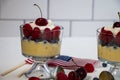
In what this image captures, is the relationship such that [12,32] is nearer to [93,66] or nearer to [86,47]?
[86,47]

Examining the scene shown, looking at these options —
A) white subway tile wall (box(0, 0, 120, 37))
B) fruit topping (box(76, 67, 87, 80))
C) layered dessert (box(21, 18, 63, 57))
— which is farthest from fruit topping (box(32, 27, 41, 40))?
white subway tile wall (box(0, 0, 120, 37))

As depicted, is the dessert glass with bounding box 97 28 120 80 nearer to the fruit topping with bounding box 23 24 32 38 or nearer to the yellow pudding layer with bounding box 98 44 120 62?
the yellow pudding layer with bounding box 98 44 120 62

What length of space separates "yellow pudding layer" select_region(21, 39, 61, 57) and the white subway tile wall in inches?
19.8

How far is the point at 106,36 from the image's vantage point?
2.10ft

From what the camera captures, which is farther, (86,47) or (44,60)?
(86,47)

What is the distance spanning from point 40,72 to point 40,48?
62 mm

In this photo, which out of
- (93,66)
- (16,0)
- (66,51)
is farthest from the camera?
(16,0)

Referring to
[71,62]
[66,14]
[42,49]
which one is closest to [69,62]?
[71,62]

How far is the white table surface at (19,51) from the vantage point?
74 cm

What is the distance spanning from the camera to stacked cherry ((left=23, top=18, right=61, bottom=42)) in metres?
0.65

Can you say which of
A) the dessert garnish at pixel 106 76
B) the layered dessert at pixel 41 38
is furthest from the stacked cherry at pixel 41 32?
the dessert garnish at pixel 106 76

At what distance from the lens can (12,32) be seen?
1.20m

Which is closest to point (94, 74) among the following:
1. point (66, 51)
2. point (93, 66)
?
point (93, 66)

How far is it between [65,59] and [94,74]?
10 centimetres
